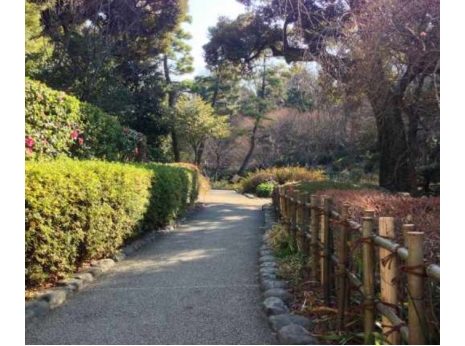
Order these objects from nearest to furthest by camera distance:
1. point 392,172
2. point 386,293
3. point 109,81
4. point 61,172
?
1. point 386,293
2. point 61,172
3. point 392,172
4. point 109,81

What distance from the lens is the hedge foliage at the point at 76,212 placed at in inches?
153

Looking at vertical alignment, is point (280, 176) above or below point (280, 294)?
above

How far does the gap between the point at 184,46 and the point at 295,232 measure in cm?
2156

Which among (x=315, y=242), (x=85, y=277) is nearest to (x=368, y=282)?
(x=315, y=242)

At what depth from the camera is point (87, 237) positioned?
4.91 metres

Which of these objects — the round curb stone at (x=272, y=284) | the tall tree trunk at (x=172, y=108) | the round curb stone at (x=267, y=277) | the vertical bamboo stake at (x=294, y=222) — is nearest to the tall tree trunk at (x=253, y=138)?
the tall tree trunk at (x=172, y=108)

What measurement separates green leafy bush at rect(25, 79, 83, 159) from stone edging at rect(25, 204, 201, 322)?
2.00 metres

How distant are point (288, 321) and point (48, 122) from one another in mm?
5660

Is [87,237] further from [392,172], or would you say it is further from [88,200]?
[392,172]

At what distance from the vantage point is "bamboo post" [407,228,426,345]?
1.98m

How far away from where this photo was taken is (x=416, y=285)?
2.00 m

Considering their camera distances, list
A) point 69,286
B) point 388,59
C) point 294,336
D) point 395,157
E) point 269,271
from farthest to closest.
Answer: point 395,157, point 388,59, point 269,271, point 69,286, point 294,336

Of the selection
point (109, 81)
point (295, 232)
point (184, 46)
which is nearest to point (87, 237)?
point (295, 232)

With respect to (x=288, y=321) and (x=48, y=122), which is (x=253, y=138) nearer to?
(x=48, y=122)
